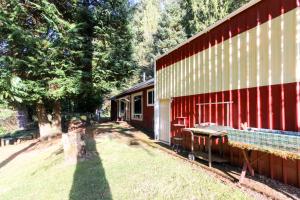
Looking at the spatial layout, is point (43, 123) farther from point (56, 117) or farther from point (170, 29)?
point (170, 29)

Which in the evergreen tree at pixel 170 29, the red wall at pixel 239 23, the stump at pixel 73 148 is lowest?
the stump at pixel 73 148

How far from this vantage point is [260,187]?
18.1 feet

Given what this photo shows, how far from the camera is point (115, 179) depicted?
6668 mm

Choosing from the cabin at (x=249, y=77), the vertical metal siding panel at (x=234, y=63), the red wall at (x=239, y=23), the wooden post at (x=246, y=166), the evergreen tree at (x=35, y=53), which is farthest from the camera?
the evergreen tree at (x=35, y=53)

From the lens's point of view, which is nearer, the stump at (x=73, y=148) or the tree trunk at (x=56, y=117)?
the stump at (x=73, y=148)

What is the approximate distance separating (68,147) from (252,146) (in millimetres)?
5968

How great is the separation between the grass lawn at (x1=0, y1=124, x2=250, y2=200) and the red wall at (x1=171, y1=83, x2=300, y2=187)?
120 centimetres

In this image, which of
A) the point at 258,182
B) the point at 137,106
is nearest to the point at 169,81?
the point at 258,182

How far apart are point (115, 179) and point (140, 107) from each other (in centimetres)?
1276

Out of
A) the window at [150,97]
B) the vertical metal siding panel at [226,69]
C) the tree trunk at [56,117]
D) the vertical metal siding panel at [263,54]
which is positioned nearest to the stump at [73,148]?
the vertical metal siding panel at [226,69]

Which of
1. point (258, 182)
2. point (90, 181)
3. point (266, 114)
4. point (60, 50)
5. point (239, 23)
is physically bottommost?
point (90, 181)

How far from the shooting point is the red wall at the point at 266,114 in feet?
18.1

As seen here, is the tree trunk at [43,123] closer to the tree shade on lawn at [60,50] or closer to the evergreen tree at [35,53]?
the tree shade on lawn at [60,50]

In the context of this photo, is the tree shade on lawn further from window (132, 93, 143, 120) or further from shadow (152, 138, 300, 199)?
shadow (152, 138, 300, 199)
